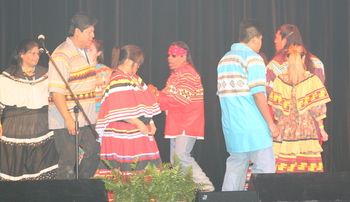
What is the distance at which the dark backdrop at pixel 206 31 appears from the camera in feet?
27.0

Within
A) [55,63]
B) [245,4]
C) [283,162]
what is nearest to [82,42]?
[55,63]

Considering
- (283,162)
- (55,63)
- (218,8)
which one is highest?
(218,8)

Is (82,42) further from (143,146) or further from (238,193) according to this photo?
(238,193)

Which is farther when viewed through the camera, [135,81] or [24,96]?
[24,96]

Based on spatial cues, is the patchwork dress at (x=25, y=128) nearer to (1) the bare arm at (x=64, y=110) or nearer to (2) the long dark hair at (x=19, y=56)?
(2) the long dark hair at (x=19, y=56)

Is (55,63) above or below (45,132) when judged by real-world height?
above

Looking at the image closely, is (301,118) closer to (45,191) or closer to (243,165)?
(243,165)

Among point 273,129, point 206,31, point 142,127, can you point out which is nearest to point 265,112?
point 273,129

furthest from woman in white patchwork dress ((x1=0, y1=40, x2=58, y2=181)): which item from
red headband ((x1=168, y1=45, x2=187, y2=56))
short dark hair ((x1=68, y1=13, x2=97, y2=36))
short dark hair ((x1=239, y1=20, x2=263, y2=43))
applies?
short dark hair ((x1=239, y1=20, x2=263, y2=43))

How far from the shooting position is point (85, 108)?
616cm

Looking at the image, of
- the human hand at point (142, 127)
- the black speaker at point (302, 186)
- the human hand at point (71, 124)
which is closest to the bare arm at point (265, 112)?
the human hand at point (142, 127)

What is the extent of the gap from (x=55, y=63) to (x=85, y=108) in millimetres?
530

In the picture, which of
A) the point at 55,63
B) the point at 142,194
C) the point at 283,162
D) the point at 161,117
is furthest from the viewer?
the point at 161,117

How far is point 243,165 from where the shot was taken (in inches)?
229
